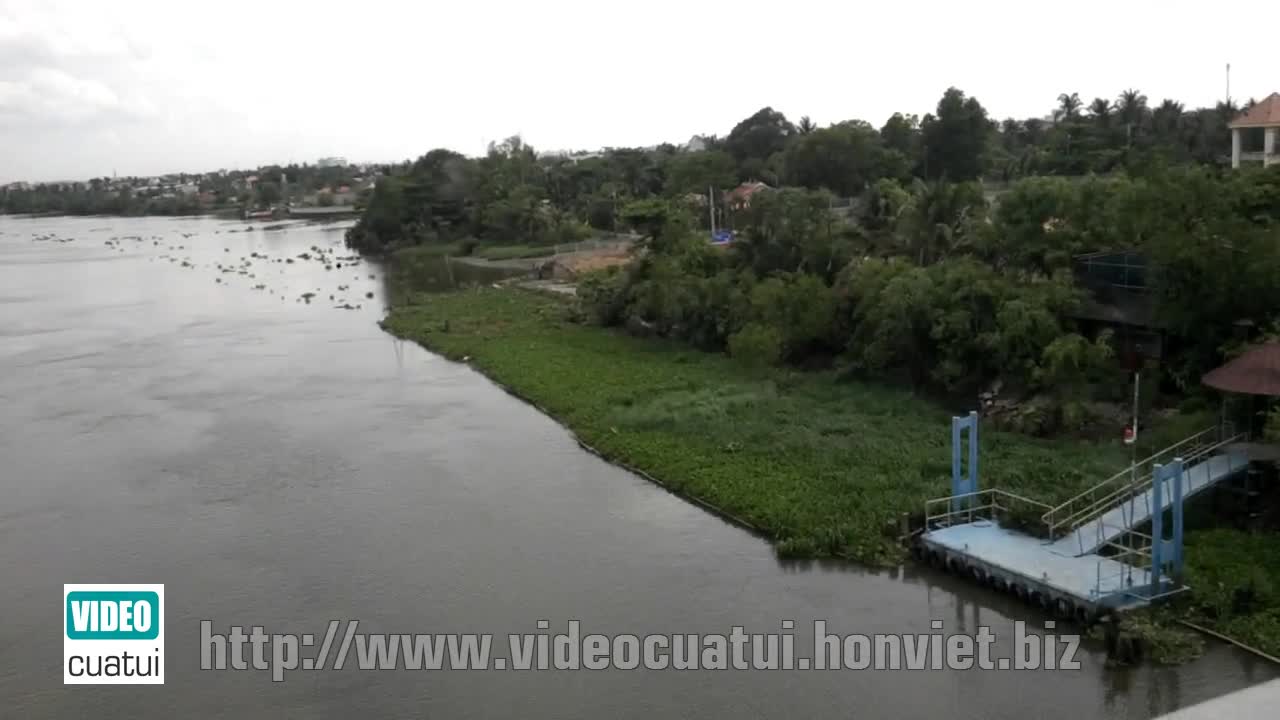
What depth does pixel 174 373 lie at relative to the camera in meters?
28.6

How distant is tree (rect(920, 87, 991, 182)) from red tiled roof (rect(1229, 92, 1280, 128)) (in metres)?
16.1

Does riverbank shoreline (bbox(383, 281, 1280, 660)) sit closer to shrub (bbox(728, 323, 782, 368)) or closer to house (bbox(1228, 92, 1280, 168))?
shrub (bbox(728, 323, 782, 368))

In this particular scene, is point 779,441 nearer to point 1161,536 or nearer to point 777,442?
point 777,442

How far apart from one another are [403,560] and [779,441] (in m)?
6.73

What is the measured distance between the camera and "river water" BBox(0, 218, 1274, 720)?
10.9 m

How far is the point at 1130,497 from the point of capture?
13523 millimetres

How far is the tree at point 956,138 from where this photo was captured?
45875mm

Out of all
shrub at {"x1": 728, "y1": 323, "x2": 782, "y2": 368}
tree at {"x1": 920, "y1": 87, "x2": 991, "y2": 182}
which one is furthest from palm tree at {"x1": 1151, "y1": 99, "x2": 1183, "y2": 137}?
shrub at {"x1": 728, "y1": 323, "x2": 782, "y2": 368}

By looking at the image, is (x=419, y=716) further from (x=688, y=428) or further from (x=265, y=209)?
(x=265, y=209)

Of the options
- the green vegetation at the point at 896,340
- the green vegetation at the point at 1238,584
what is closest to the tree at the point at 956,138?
the green vegetation at the point at 896,340

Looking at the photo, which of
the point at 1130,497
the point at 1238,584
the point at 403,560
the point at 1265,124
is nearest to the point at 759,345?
the point at 1130,497

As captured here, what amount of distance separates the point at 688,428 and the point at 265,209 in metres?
109

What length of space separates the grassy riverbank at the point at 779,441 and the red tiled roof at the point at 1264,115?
1592cm

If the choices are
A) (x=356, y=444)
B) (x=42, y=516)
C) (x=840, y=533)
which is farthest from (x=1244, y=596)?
(x=42, y=516)
